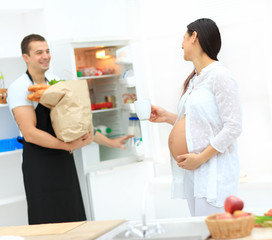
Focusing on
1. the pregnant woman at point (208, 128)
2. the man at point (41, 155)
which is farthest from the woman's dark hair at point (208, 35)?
the man at point (41, 155)

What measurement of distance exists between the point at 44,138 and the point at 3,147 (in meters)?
0.71

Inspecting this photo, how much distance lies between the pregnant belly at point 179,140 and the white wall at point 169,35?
1.42m

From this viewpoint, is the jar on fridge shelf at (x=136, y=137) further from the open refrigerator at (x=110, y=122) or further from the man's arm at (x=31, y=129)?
the man's arm at (x=31, y=129)

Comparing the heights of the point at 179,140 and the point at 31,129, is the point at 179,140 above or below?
below

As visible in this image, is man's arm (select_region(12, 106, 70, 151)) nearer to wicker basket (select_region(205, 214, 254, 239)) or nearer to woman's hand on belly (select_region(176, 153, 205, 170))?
woman's hand on belly (select_region(176, 153, 205, 170))

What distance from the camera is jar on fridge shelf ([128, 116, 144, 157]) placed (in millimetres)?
4055

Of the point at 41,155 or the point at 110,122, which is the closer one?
the point at 41,155

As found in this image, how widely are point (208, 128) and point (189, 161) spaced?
194 millimetres

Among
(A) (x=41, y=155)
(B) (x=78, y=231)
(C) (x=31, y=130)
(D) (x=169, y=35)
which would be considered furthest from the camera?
(D) (x=169, y=35)

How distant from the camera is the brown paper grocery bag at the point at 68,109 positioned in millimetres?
3062

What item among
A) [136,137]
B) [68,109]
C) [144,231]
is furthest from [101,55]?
[144,231]

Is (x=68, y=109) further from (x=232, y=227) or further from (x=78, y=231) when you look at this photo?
(x=232, y=227)

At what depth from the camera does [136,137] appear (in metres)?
4.10

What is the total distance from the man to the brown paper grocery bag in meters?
0.09
